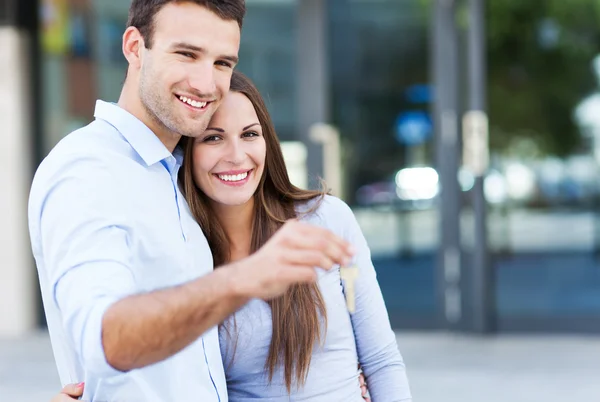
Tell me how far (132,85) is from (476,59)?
4.65 metres

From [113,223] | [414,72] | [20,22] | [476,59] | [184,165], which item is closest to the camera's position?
[113,223]

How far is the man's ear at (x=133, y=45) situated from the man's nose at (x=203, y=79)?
→ 132 millimetres

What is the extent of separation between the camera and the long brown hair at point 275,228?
2102 millimetres

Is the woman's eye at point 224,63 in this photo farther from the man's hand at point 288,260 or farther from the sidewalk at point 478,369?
the sidewalk at point 478,369

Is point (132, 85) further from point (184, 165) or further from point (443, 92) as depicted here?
point (443, 92)

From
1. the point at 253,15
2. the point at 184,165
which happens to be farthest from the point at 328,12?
the point at 184,165

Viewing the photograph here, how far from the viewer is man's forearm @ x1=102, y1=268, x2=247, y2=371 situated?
4.32ft

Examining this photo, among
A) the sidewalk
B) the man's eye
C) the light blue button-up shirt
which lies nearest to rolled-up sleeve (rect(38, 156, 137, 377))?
the light blue button-up shirt

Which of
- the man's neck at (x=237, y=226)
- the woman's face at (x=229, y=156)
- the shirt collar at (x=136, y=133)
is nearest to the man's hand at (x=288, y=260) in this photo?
the shirt collar at (x=136, y=133)

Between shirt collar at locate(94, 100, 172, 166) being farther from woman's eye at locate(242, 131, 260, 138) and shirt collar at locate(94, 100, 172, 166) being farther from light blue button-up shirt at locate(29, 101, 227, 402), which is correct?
woman's eye at locate(242, 131, 260, 138)

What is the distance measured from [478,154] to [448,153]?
20 cm

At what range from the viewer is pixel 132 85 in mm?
1864

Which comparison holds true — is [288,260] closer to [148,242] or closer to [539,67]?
[148,242]

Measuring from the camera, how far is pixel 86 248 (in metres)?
1.43
